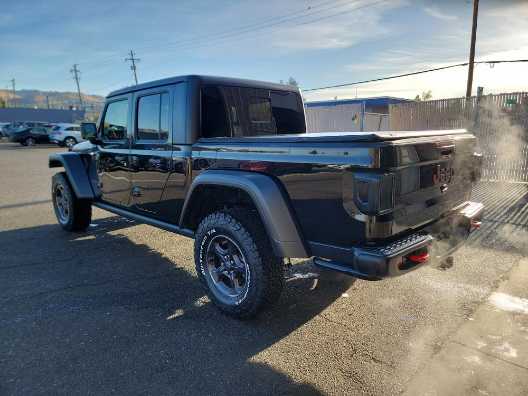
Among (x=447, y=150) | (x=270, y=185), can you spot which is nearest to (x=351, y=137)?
(x=270, y=185)

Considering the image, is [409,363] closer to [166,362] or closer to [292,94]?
[166,362]

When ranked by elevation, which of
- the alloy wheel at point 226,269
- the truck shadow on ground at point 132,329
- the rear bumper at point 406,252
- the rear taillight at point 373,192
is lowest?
the truck shadow on ground at point 132,329

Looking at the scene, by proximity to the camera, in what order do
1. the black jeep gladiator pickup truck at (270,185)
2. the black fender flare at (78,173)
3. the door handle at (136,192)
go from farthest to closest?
the black fender flare at (78,173) → the door handle at (136,192) → the black jeep gladiator pickup truck at (270,185)

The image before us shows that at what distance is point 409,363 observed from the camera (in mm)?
2633

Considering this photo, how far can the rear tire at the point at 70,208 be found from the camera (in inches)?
224

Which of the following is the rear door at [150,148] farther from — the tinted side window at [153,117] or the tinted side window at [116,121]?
the tinted side window at [116,121]

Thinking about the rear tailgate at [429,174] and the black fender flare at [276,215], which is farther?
the black fender flare at [276,215]

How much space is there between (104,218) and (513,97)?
9582 millimetres

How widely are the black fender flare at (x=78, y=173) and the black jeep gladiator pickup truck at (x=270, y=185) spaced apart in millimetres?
868

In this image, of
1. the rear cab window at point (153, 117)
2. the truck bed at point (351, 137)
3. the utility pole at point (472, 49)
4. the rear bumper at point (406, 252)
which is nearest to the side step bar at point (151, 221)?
the rear cab window at point (153, 117)

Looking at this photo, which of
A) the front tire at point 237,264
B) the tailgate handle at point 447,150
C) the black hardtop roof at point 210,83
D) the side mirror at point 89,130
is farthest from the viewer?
the side mirror at point 89,130

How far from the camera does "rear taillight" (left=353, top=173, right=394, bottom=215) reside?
2.29m

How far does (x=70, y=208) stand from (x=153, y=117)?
8.45 ft

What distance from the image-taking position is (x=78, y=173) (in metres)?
5.53
